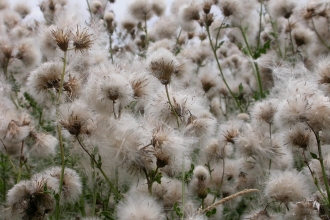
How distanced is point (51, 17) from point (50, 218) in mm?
2804

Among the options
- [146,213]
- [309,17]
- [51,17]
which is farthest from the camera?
[51,17]

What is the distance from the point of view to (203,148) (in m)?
2.66

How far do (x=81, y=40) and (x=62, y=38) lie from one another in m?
0.10

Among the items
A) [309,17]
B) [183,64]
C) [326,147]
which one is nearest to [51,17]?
→ [183,64]

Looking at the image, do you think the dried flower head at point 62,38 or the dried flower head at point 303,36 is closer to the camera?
the dried flower head at point 62,38

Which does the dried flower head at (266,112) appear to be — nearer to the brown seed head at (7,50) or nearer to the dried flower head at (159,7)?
the brown seed head at (7,50)

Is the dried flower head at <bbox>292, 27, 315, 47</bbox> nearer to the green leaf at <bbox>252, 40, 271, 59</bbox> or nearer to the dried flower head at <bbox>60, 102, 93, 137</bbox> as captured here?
the green leaf at <bbox>252, 40, 271, 59</bbox>

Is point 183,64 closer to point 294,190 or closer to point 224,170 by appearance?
point 224,170

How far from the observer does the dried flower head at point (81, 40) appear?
2352 millimetres

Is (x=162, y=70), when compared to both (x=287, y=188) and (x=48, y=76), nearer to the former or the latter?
(x=48, y=76)

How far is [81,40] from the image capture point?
2.36m

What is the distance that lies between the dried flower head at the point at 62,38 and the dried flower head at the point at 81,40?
1.7 inches

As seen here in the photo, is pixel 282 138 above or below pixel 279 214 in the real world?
above

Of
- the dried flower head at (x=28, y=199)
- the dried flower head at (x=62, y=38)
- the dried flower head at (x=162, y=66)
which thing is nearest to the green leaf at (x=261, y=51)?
the dried flower head at (x=162, y=66)
